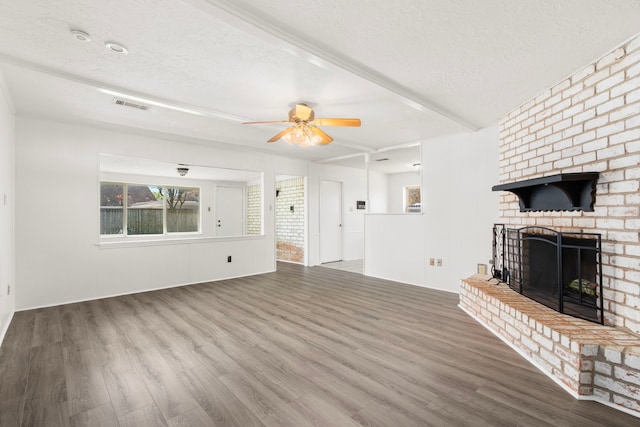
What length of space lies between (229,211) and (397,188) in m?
4.96

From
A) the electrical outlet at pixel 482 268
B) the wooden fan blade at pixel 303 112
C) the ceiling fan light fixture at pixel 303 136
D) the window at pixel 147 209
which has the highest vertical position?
the wooden fan blade at pixel 303 112

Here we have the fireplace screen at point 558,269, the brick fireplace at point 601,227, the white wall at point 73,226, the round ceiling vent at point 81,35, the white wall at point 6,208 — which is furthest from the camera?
the white wall at point 73,226

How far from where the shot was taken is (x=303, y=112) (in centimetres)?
314

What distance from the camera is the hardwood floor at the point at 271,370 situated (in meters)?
1.76

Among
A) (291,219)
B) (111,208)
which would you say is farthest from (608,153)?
(111,208)

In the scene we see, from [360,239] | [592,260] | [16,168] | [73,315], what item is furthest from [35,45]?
[360,239]

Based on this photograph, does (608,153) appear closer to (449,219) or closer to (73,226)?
(449,219)

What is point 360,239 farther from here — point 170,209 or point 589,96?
point 589,96

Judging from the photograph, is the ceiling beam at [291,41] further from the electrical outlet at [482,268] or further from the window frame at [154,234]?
the window frame at [154,234]

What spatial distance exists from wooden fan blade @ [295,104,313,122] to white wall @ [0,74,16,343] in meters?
2.62

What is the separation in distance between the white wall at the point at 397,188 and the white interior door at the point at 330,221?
6.32ft

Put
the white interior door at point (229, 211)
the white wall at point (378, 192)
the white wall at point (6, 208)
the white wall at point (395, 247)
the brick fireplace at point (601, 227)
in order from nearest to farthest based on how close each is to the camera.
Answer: the brick fireplace at point (601, 227), the white wall at point (6, 208), the white wall at point (395, 247), the white wall at point (378, 192), the white interior door at point (229, 211)

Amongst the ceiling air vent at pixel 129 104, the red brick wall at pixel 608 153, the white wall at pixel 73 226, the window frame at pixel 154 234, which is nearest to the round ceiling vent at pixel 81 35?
the ceiling air vent at pixel 129 104

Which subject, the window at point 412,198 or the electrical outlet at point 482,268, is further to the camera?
the window at point 412,198
